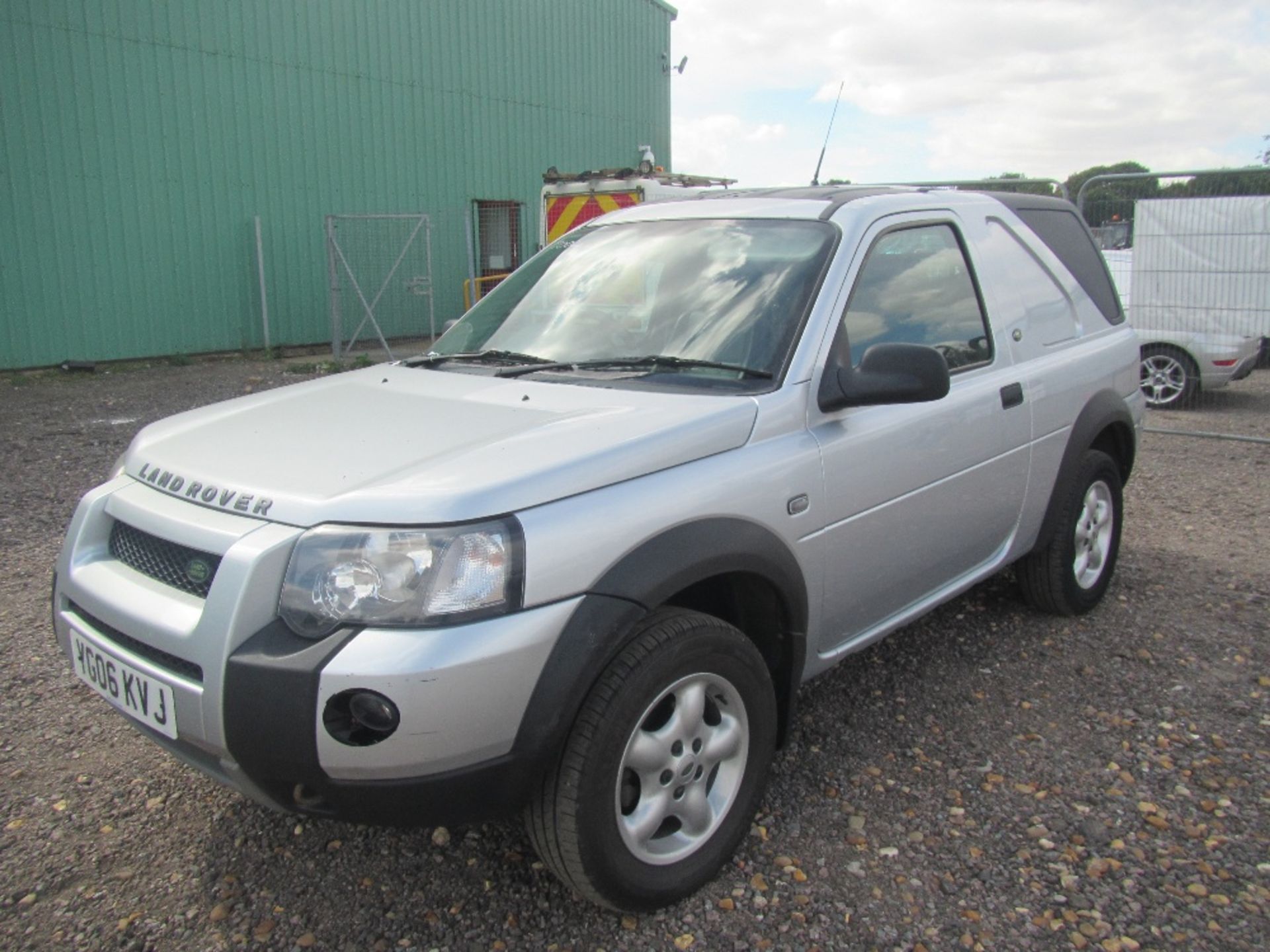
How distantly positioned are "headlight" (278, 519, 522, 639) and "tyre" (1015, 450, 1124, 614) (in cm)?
277

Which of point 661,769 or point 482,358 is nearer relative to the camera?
point 661,769

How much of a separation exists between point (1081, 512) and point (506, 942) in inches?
120

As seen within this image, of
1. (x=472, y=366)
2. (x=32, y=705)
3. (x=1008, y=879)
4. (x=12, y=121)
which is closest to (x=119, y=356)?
(x=12, y=121)

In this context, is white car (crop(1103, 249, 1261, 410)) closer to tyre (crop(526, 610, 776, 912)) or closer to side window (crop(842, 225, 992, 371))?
side window (crop(842, 225, 992, 371))

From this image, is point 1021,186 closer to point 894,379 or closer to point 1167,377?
point 1167,377

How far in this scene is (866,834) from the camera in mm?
2869

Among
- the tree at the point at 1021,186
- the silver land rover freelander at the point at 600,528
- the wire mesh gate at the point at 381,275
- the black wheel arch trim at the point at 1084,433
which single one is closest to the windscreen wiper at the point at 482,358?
the silver land rover freelander at the point at 600,528

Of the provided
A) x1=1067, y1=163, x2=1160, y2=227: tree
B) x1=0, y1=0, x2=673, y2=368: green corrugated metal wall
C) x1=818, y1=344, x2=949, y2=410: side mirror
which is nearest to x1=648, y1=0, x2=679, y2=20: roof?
x1=0, y1=0, x2=673, y2=368: green corrugated metal wall

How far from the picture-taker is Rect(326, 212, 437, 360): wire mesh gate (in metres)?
14.3

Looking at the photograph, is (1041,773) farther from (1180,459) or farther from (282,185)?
(282,185)

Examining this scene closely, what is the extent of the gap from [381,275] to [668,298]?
13.0m

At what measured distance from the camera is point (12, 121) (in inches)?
453

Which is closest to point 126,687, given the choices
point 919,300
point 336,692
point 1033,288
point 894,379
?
point 336,692

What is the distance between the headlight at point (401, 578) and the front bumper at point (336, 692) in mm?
31
